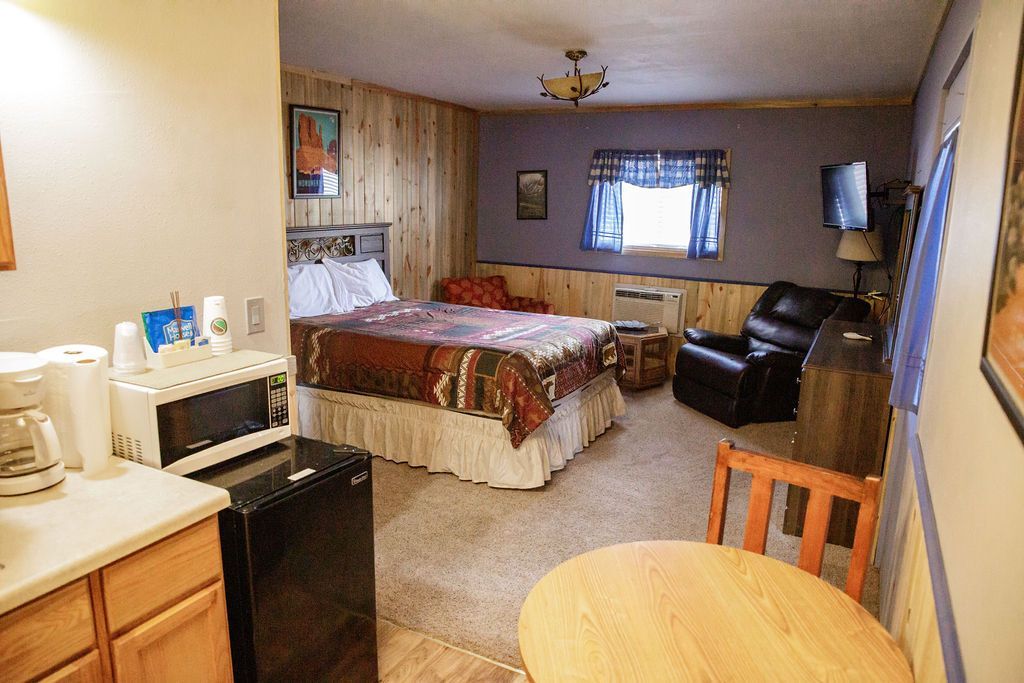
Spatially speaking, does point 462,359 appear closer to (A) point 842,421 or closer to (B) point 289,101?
(A) point 842,421

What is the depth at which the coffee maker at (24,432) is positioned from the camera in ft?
4.97

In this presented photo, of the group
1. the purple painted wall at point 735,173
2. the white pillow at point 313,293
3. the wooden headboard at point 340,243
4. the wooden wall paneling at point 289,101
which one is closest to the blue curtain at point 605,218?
the purple painted wall at point 735,173

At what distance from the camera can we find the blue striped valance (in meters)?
6.12

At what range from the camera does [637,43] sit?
3871 mm

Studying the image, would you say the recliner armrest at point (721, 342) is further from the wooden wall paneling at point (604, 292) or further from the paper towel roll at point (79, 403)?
the paper towel roll at point (79, 403)

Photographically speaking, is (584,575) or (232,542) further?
(232,542)


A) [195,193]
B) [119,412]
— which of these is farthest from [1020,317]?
[195,193]

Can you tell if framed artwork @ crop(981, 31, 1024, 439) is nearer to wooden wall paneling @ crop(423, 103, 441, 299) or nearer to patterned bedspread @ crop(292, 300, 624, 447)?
patterned bedspread @ crop(292, 300, 624, 447)

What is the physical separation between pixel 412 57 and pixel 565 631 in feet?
13.3

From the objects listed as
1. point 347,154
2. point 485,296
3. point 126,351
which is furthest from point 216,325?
point 485,296

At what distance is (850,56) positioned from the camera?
4.00m

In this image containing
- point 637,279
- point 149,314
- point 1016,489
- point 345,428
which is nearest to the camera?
point 1016,489

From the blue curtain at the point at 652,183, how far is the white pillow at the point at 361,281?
88.5 inches

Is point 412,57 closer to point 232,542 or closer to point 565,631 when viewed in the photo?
point 232,542
